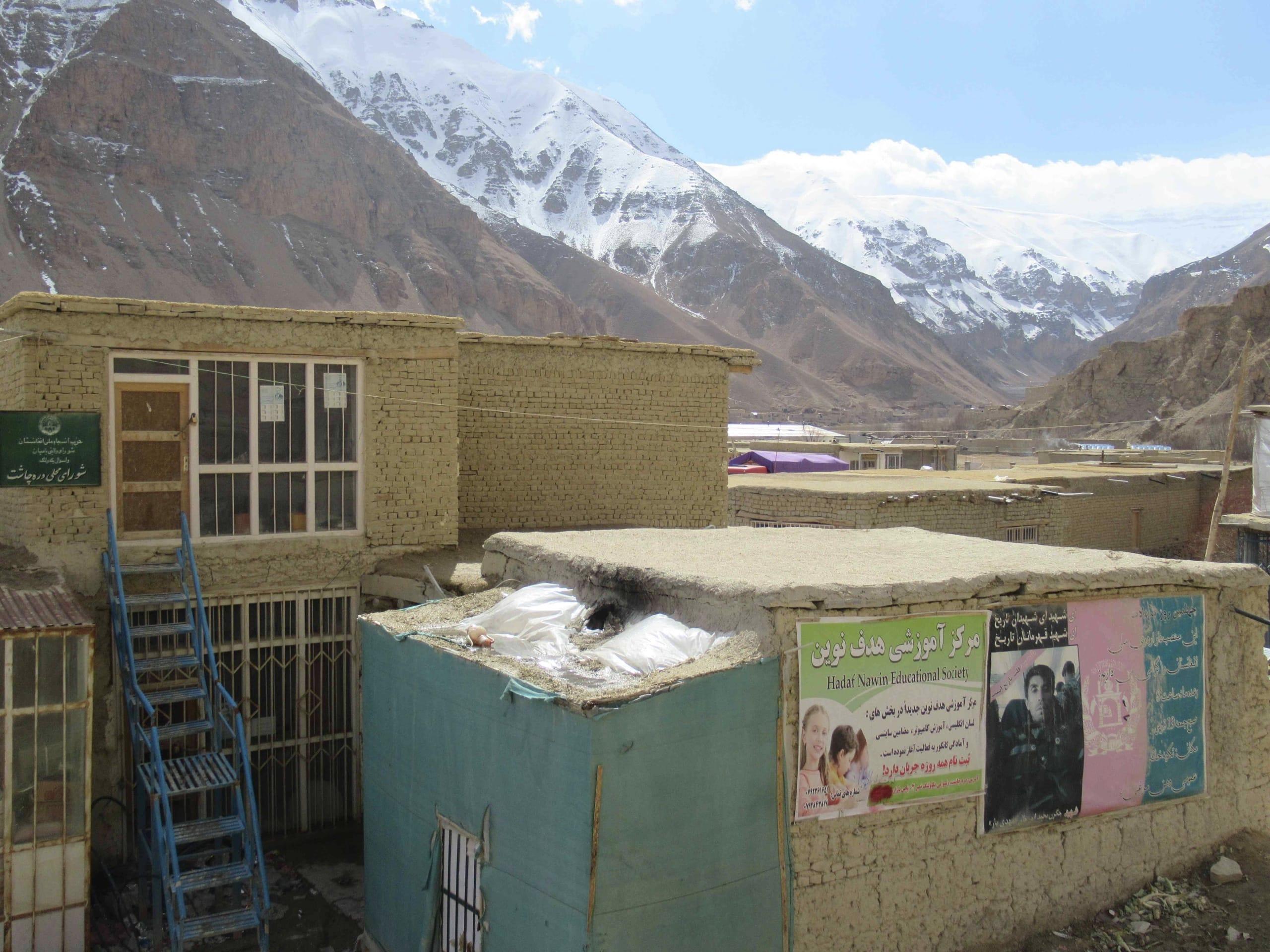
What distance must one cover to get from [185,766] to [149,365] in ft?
9.87

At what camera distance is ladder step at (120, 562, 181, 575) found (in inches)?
299

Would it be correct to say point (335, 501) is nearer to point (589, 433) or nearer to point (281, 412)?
point (281, 412)

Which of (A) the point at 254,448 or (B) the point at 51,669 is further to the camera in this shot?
(A) the point at 254,448

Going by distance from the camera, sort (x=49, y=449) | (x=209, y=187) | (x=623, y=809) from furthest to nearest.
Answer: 1. (x=209, y=187)
2. (x=49, y=449)
3. (x=623, y=809)

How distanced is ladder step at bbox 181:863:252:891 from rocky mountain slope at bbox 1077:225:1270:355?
123 meters

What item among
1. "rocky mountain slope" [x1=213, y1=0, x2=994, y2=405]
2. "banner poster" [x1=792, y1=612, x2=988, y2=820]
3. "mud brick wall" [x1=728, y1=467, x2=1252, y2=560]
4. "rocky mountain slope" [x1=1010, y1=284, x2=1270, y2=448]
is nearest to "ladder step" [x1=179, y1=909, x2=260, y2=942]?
"banner poster" [x1=792, y1=612, x2=988, y2=820]

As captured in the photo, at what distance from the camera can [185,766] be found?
7.00 meters

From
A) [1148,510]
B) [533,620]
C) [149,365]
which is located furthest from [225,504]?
[1148,510]

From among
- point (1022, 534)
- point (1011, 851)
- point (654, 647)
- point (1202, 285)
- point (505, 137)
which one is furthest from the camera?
point (505, 137)

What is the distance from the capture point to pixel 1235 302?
136ft

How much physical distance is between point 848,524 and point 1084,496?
6.62 metres

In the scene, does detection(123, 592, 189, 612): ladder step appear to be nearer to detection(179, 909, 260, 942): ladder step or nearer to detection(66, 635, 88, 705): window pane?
detection(66, 635, 88, 705): window pane

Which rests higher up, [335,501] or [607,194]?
[607,194]

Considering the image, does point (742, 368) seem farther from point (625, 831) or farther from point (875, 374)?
point (875, 374)
